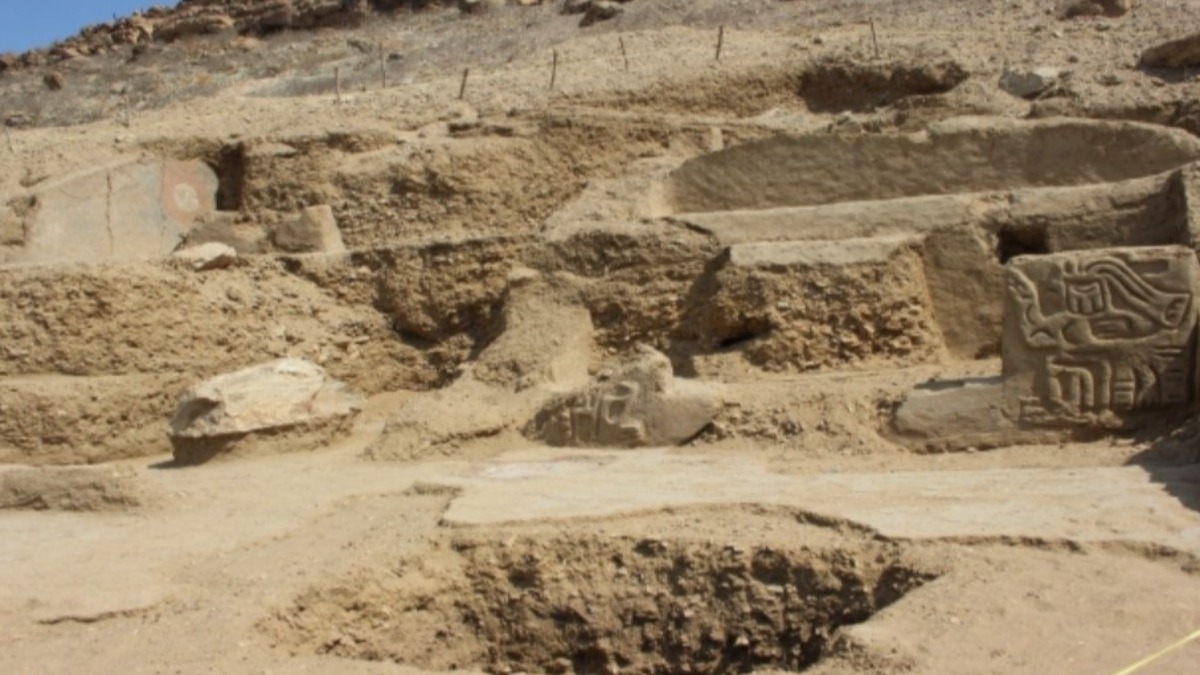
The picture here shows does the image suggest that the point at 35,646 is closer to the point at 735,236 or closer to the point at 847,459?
the point at 847,459

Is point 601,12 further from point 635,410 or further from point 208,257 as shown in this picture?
point 635,410

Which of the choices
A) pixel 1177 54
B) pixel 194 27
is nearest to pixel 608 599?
pixel 1177 54

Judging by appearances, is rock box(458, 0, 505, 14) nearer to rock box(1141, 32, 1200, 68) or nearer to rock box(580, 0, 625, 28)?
rock box(580, 0, 625, 28)

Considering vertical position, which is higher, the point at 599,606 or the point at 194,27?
the point at 194,27

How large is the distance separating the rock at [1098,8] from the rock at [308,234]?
9068 millimetres

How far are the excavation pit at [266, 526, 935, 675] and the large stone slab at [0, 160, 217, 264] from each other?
8255 millimetres

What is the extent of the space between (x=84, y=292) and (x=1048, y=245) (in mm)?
6916

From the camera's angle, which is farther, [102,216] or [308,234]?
[102,216]

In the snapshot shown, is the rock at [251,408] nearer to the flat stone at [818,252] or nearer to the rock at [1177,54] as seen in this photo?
the flat stone at [818,252]

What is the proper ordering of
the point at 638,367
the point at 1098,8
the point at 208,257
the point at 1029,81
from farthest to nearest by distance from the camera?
the point at 1098,8 → the point at 1029,81 → the point at 208,257 → the point at 638,367

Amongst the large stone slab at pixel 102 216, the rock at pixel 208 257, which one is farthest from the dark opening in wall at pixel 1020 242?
the large stone slab at pixel 102 216

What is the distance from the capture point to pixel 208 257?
1155 centimetres

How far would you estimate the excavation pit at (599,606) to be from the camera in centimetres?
570

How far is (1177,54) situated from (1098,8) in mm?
3400
